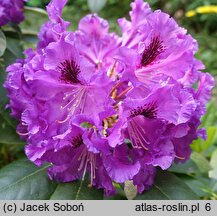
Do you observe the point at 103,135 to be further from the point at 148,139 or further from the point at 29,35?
the point at 29,35

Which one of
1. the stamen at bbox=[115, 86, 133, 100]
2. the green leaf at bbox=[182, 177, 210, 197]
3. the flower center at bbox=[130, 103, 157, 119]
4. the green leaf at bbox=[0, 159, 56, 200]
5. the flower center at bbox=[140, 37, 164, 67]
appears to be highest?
the flower center at bbox=[140, 37, 164, 67]

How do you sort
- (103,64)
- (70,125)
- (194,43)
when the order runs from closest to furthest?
(70,125)
(194,43)
(103,64)

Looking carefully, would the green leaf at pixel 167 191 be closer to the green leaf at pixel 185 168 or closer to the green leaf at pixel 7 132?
the green leaf at pixel 185 168

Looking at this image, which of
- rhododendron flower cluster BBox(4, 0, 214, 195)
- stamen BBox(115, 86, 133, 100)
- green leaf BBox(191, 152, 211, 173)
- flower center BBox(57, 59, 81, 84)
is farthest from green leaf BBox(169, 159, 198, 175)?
flower center BBox(57, 59, 81, 84)

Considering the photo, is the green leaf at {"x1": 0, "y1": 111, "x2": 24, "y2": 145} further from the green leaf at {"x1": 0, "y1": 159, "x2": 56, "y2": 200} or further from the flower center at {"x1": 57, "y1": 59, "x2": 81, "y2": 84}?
the flower center at {"x1": 57, "y1": 59, "x2": 81, "y2": 84}

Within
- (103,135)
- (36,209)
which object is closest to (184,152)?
(103,135)

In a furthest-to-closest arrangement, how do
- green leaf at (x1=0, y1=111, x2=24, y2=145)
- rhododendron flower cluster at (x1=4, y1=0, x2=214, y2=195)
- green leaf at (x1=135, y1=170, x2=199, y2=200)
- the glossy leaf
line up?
the glossy leaf, green leaf at (x1=0, y1=111, x2=24, y2=145), green leaf at (x1=135, y1=170, x2=199, y2=200), rhododendron flower cluster at (x1=4, y1=0, x2=214, y2=195)

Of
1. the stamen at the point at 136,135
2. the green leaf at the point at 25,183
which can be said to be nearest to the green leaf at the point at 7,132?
the green leaf at the point at 25,183
